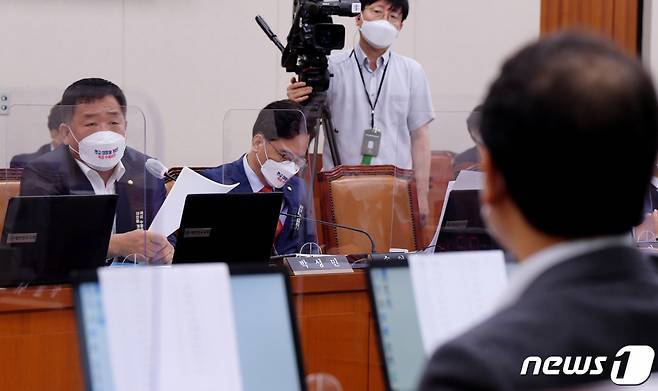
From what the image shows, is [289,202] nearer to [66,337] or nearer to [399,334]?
[66,337]

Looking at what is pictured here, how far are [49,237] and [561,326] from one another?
1.86 m

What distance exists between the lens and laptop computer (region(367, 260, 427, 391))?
1.51 metres

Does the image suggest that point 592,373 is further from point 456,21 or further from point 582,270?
point 456,21

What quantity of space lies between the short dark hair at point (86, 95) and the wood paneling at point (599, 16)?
4.27 metres

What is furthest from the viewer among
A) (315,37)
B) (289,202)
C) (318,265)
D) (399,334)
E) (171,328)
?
(315,37)

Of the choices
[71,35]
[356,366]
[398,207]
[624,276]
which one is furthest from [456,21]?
[624,276]

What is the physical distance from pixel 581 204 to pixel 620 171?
0.15ft

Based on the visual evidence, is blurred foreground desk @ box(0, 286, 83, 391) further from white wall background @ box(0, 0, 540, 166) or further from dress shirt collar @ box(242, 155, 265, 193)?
white wall background @ box(0, 0, 540, 166)

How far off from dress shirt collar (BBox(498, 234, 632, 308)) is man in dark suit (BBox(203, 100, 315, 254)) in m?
2.37

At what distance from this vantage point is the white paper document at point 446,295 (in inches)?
59.3

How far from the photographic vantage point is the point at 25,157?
2.98 meters

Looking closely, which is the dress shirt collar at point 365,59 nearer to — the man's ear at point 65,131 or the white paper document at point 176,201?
the white paper document at point 176,201

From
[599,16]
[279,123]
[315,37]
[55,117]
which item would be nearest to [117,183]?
[55,117]

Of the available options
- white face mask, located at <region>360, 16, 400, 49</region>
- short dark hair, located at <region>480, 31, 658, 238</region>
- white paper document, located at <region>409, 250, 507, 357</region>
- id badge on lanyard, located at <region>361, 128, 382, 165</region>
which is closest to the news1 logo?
short dark hair, located at <region>480, 31, 658, 238</region>
